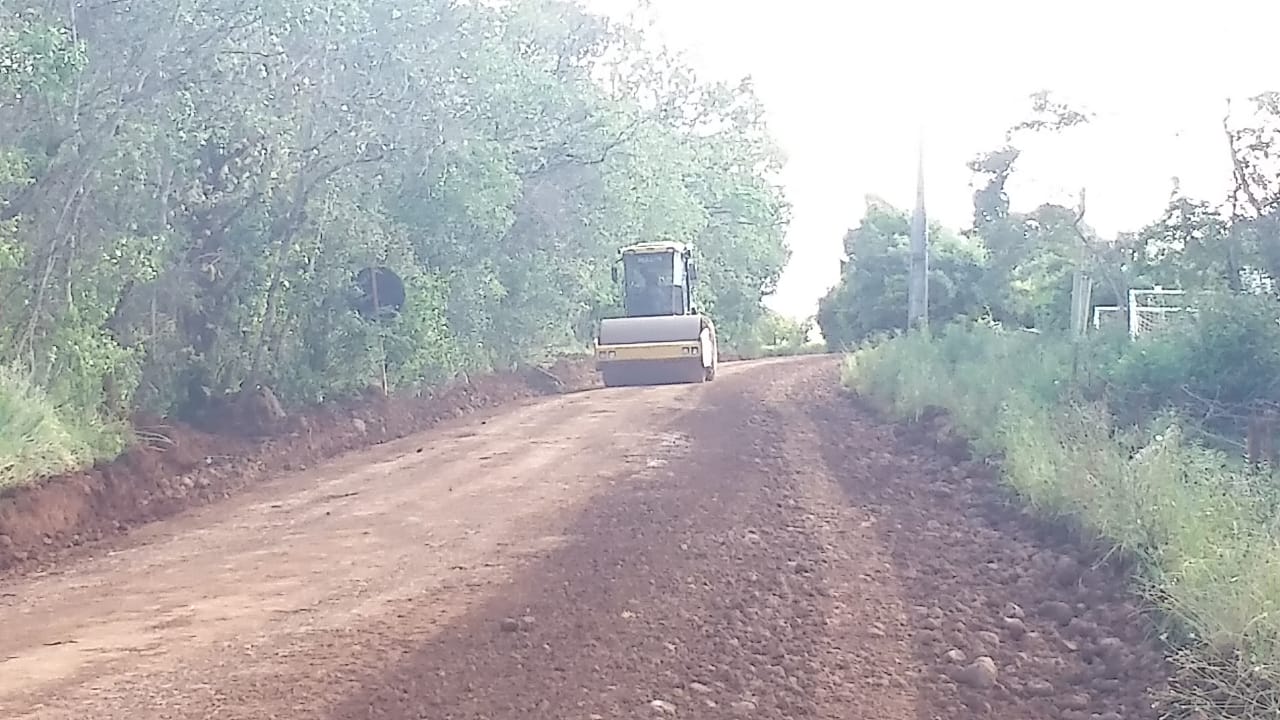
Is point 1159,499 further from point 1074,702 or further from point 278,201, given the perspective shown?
point 278,201

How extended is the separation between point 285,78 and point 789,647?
40.8 feet

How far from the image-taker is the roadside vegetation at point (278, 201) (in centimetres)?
1362

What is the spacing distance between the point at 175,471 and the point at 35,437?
7.98ft

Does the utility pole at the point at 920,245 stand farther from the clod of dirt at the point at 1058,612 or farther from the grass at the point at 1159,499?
the clod of dirt at the point at 1058,612

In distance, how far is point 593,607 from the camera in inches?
323

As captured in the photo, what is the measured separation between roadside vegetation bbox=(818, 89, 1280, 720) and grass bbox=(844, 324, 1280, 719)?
0.05 feet

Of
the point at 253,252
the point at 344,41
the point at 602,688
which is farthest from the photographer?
the point at 344,41

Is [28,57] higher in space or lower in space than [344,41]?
lower

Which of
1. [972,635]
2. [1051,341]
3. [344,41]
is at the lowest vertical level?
[972,635]

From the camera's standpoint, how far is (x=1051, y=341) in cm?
1992

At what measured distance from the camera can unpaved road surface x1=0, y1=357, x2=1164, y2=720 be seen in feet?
21.7

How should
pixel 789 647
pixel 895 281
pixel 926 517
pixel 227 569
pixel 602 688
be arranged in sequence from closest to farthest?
pixel 602 688 → pixel 789 647 → pixel 227 569 → pixel 926 517 → pixel 895 281

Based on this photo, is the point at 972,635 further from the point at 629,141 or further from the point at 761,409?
the point at 629,141

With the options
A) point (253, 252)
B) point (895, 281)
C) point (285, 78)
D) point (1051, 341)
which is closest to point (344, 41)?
point (285, 78)
